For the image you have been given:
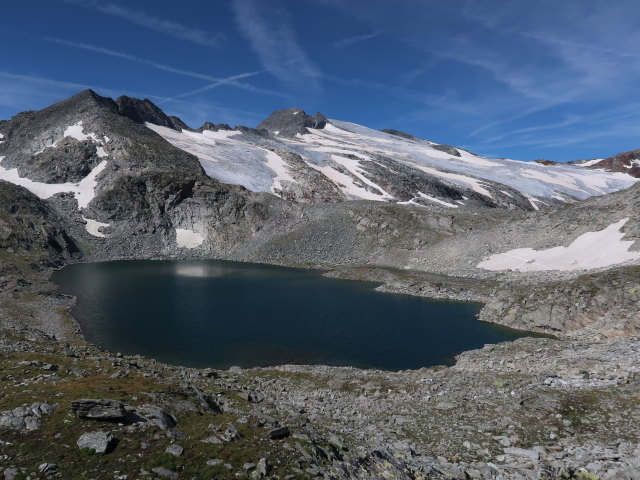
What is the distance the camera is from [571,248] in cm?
8238

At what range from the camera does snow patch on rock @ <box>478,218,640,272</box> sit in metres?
73.2

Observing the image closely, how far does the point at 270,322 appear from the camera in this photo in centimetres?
5422

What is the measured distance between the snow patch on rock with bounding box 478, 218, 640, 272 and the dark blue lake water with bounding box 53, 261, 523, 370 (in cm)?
2510

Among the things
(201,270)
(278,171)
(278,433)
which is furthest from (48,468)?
(278,171)

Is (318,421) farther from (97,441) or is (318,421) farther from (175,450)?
(97,441)

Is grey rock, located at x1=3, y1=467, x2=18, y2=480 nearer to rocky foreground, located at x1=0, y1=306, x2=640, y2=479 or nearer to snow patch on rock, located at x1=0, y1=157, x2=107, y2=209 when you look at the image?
rocky foreground, located at x1=0, y1=306, x2=640, y2=479

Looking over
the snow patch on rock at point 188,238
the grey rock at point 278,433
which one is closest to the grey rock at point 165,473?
the grey rock at point 278,433

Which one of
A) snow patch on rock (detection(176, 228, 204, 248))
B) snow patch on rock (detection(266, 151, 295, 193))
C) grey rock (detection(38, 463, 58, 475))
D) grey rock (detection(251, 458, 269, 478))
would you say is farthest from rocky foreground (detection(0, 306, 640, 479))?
snow patch on rock (detection(266, 151, 295, 193))

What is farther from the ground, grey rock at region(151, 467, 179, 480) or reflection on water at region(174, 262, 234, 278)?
grey rock at region(151, 467, 179, 480)

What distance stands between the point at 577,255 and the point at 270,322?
6396 centimetres

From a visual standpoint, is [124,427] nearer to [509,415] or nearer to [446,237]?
[509,415]

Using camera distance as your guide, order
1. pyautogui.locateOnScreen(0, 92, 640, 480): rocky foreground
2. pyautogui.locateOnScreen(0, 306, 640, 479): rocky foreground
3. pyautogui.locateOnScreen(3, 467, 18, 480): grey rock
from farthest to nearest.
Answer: pyautogui.locateOnScreen(0, 92, 640, 480): rocky foreground → pyautogui.locateOnScreen(0, 306, 640, 479): rocky foreground → pyautogui.locateOnScreen(3, 467, 18, 480): grey rock

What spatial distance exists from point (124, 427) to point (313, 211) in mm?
115909

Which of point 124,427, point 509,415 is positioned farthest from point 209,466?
point 509,415
